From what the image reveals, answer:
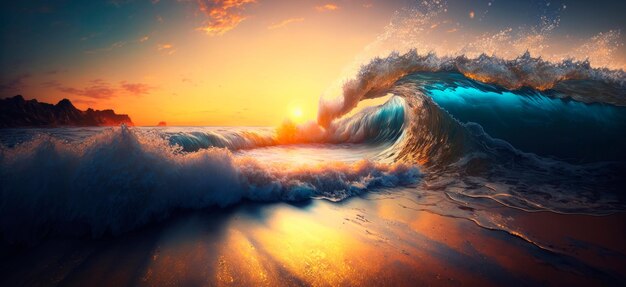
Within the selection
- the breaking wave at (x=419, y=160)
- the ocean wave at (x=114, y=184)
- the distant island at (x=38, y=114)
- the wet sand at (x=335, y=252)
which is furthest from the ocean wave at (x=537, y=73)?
the distant island at (x=38, y=114)

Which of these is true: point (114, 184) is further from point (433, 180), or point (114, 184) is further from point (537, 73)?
point (537, 73)

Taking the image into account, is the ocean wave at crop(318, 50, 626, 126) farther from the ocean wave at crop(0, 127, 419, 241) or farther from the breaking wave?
the ocean wave at crop(0, 127, 419, 241)

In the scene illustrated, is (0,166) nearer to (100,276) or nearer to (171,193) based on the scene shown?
(171,193)

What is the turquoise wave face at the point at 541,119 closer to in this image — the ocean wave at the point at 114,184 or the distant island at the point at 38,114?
the ocean wave at the point at 114,184

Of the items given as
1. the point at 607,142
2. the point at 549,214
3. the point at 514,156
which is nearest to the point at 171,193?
the point at 549,214

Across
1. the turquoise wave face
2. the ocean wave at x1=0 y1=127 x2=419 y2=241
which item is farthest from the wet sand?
the turquoise wave face
